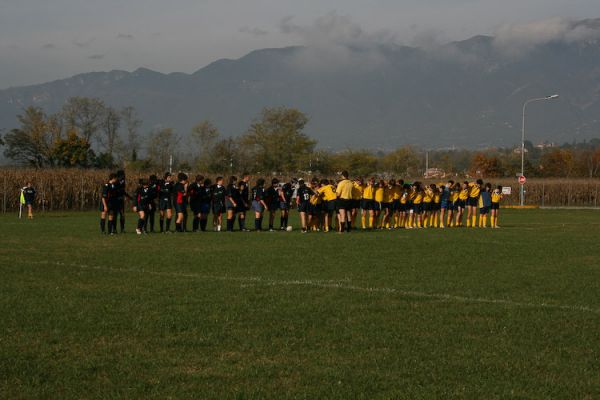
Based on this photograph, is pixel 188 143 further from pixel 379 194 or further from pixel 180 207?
pixel 180 207

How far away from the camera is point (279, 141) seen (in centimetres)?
10456

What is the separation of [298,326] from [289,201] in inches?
759

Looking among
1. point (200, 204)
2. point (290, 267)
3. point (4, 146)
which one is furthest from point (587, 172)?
point (290, 267)

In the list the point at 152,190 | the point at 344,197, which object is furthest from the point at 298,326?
the point at 344,197

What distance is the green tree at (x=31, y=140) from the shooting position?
8738 cm

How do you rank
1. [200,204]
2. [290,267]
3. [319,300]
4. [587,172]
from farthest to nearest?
[587,172], [200,204], [290,267], [319,300]

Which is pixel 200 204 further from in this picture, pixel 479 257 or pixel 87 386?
pixel 87 386

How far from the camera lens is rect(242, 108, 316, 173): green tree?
104 m

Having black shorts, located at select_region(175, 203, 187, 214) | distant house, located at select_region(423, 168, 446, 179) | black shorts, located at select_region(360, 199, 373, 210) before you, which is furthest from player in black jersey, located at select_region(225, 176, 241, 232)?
distant house, located at select_region(423, 168, 446, 179)

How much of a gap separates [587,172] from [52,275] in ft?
389

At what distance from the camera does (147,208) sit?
26109mm

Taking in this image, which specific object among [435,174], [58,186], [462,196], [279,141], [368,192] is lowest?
[462,196]

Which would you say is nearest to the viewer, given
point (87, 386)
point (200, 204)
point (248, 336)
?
point (87, 386)

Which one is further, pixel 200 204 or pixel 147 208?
pixel 200 204
